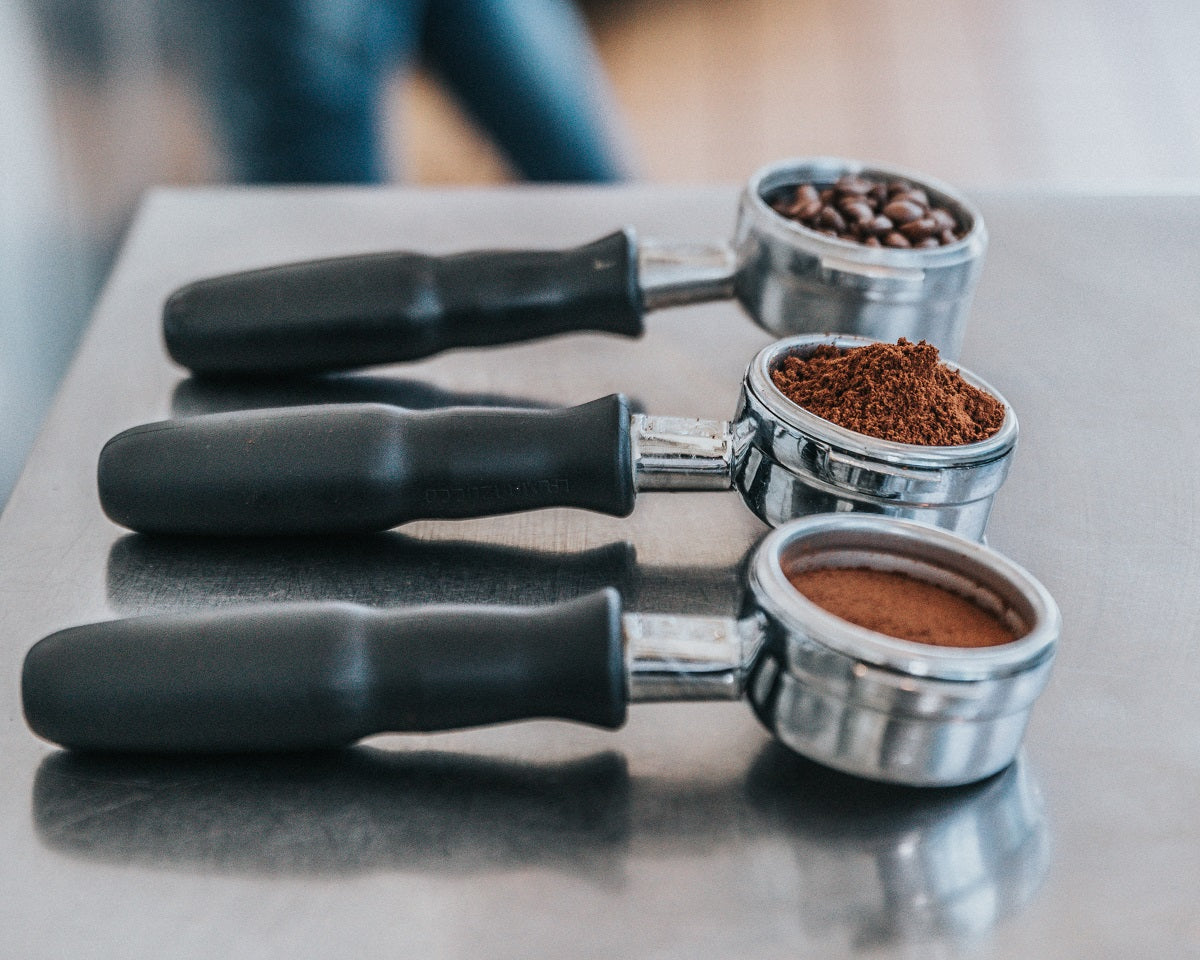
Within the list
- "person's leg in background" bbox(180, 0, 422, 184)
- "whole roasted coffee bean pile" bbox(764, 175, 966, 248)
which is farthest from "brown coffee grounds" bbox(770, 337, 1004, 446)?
"person's leg in background" bbox(180, 0, 422, 184)

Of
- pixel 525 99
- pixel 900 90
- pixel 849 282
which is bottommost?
pixel 900 90

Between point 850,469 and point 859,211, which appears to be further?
point 859,211

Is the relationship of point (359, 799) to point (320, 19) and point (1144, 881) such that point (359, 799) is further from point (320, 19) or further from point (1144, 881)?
point (320, 19)

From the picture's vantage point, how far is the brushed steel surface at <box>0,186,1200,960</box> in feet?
1.29

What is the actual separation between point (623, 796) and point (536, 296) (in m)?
0.30

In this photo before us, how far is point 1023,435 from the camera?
25.7 inches

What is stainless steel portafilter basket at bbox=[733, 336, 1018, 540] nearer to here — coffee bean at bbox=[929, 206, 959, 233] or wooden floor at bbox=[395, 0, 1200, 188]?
coffee bean at bbox=[929, 206, 959, 233]

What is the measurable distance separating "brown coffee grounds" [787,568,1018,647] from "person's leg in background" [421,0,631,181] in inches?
34.1

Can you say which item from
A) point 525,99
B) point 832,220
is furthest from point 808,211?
point 525,99

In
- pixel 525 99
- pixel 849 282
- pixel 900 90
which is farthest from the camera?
pixel 900 90

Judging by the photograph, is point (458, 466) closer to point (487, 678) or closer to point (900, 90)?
point (487, 678)

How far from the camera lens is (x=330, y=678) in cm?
42

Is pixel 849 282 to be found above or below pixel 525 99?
above

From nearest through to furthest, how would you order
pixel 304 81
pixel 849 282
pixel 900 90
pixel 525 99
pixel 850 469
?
pixel 850 469 < pixel 849 282 < pixel 304 81 < pixel 525 99 < pixel 900 90
